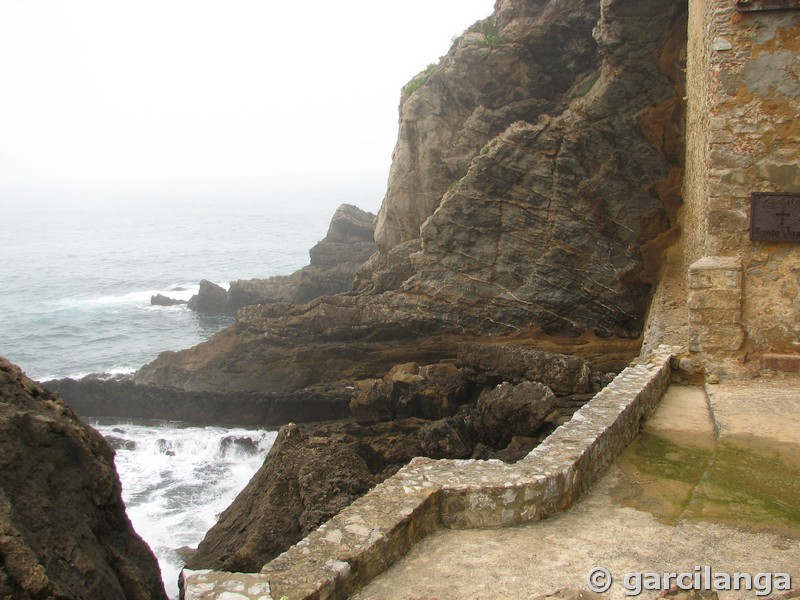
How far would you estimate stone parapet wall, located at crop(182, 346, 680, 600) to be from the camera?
4.75 meters

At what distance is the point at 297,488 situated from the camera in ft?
39.9

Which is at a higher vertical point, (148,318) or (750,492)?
(750,492)

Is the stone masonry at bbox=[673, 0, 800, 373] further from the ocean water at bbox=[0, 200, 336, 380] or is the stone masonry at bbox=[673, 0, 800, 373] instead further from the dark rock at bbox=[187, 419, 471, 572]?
the ocean water at bbox=[0, 200, 336, 380]

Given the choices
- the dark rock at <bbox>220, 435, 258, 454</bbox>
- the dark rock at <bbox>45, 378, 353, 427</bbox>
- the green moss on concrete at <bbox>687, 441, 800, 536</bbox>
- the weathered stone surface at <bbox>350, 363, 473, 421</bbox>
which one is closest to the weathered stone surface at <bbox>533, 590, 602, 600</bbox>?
the green moss on concrete at <bbox>687, 441, 800, 536</bbox>

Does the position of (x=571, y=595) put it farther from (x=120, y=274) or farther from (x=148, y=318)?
(x=120, y=274)

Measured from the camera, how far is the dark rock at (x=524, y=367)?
1570cm

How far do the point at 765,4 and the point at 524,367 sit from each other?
31.9 feet

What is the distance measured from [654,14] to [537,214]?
18.5 feet

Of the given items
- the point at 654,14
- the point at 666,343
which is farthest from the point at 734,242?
the point at 654,14

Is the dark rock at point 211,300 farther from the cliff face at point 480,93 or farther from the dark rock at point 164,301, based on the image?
the cliff face at point 480,93

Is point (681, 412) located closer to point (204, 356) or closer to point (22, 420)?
point (22, 420)

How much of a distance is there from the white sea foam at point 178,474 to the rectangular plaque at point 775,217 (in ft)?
39.4

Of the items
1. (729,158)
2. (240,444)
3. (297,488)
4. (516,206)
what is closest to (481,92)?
(516,206)

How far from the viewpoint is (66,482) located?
8.30 meters
